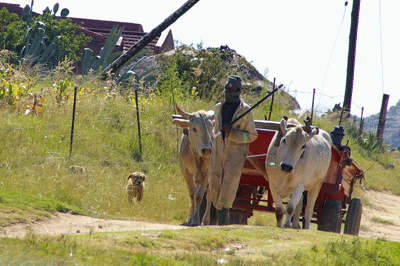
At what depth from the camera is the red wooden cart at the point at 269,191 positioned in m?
8.32

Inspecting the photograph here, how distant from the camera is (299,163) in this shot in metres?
7.55

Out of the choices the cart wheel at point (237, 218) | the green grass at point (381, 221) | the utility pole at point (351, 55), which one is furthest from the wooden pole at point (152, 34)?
the cart wheel at point (237, 218)

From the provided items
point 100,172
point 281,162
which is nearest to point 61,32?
point 100,172

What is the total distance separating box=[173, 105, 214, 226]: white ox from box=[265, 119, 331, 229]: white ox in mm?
960

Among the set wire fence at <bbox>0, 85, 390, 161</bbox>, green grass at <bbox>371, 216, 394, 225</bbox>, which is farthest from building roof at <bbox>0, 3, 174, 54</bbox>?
green grass at <bbox>371, 216, 394, 225</bbox>

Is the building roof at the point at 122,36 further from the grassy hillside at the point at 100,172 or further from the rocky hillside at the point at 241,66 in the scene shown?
the grassy hillside at the point at 100,172

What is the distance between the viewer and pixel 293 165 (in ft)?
23.4

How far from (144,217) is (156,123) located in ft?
19.6

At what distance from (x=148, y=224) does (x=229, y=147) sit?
207 cm

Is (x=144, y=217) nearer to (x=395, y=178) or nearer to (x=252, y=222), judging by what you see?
(x=252, y=222)

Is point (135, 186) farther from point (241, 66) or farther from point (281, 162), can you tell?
point (241, 66)

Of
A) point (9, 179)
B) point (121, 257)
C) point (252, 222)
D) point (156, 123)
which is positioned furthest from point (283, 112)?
point (121, 257)

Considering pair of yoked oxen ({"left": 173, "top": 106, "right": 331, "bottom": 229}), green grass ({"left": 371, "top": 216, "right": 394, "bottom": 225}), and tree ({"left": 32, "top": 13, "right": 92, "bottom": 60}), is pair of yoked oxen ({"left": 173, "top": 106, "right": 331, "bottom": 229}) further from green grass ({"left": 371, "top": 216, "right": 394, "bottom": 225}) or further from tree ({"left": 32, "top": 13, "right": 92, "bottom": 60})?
tree ({"left": 32, "top": 13, "right": 92, "bottom": 60})

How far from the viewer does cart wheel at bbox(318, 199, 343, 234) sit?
8.34 m
